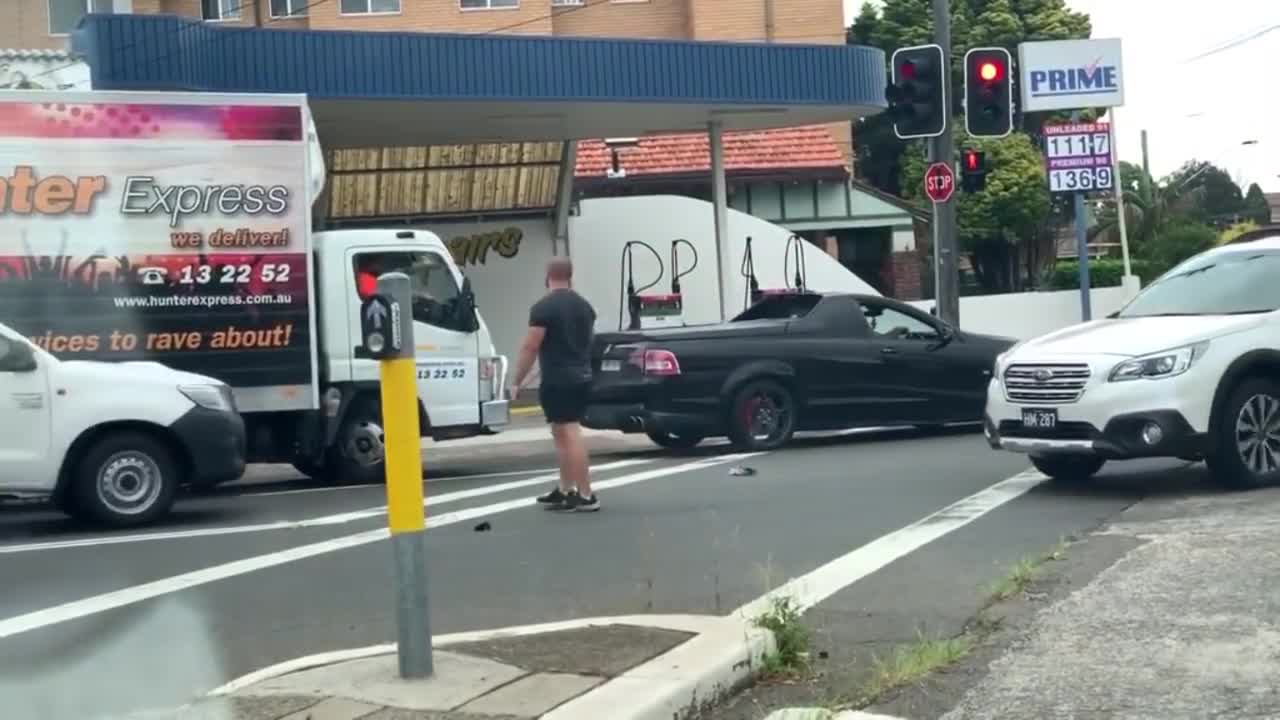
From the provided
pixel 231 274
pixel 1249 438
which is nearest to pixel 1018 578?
pixel 1249 438

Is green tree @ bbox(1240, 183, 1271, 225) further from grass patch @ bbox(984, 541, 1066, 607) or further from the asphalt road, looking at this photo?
grass patch @ bbox(984, 541, 1066, 607)

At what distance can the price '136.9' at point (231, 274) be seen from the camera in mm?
14133

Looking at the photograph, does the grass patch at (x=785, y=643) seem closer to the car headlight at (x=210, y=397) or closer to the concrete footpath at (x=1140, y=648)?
the concrete footpath at (x=1140, y=648)

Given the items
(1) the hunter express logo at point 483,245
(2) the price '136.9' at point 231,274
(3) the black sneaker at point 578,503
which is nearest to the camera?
(3) the black sneaker at point 578,503

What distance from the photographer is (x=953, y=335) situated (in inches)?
707

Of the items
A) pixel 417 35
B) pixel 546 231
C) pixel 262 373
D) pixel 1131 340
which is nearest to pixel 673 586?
pixel 1131 340

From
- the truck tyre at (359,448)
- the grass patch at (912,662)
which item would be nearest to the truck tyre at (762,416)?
the truck tyre at (359,448)

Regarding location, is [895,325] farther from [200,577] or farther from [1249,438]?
[200,577]

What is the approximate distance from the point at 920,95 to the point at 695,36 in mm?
19027

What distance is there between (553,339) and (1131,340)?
4.01m

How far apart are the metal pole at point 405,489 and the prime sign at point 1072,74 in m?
22.7

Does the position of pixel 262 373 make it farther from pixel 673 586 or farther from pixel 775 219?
pixel 775 219

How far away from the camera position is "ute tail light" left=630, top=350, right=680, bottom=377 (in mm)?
16422

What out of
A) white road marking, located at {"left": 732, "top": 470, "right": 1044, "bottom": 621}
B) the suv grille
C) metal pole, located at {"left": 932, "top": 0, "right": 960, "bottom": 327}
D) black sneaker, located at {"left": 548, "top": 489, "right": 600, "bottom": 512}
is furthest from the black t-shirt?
metal pole, located at {"left": 932, "top": 0, "right": 960, "bottom": 327}
